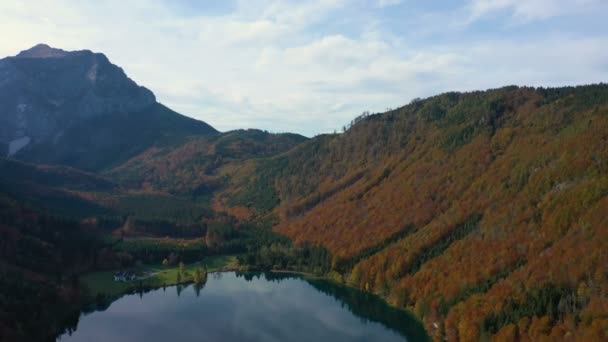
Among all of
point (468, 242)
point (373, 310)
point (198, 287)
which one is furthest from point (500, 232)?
point (198, 287)

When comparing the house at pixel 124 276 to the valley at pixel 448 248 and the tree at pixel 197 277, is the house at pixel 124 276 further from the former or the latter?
the tree at pixel 197 277

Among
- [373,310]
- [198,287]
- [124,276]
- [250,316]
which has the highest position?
[124,276]

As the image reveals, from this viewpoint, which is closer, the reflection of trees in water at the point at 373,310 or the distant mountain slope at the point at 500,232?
the distant mountain slope at the point at 500,232

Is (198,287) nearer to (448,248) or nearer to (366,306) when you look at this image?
(366,306)

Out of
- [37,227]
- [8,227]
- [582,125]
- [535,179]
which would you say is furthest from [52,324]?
[582,125]

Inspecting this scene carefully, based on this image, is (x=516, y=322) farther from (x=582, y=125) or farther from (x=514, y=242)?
(x=582, y=125)

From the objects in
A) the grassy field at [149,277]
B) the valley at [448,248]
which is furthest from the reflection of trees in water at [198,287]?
the valley at [448,248]
